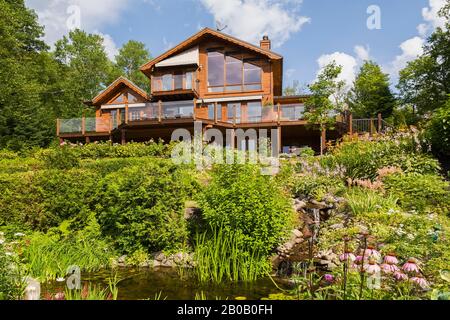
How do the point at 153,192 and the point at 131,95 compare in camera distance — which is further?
the point at 131,95

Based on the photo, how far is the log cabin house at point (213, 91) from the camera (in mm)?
Result: 21266

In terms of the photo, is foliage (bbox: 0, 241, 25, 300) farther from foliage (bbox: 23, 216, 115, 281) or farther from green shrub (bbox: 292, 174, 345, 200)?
green shrub (bbox: 292, 174, 345, 200)

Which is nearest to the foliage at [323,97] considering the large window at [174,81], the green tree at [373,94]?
the large window at [174,81]

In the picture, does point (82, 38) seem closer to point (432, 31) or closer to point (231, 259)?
point (432, 31)

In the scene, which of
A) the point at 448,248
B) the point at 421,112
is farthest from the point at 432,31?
the point at 448,248

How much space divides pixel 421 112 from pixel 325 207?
92.0 feet

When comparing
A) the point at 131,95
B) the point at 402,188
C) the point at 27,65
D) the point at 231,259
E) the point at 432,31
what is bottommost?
the point at 231,259

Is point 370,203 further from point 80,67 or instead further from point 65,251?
point 80,67

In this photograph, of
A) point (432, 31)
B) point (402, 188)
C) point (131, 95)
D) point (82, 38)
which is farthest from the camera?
point (82, 38)

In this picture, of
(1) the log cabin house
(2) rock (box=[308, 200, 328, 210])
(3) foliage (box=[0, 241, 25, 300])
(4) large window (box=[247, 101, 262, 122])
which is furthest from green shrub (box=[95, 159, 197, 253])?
(4) large window (box=[247, 101, 262, 122])

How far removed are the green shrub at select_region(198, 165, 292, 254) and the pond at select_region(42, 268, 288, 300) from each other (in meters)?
0.71

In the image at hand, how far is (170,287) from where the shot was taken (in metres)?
5.21
